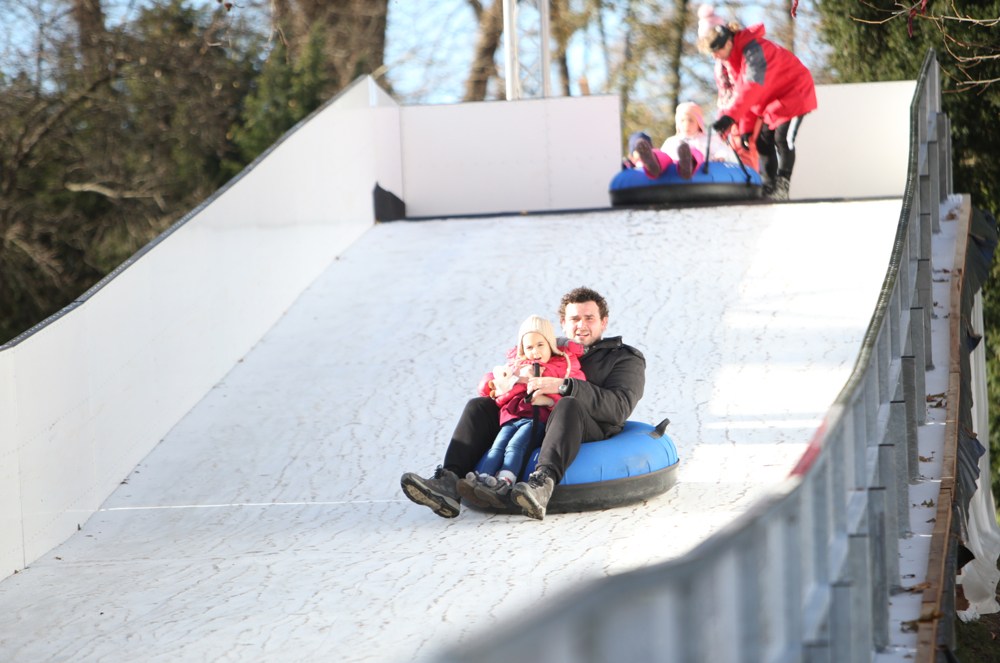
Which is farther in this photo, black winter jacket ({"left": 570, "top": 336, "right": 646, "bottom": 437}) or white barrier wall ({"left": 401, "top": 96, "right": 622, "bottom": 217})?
white barrier wall ({"left": 401, "top": 96, "right": 622, "bottom": 217})

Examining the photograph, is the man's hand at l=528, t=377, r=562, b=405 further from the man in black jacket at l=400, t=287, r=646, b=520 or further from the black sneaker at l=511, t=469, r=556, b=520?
the black sneaker at l=511, t=469, r=556, b=520

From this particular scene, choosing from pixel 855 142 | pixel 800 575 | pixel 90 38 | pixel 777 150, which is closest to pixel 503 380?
pixel 800 575

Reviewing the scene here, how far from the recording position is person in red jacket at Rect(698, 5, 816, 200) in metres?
11.2

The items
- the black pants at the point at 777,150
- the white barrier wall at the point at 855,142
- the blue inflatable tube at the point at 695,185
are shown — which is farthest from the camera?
the white barrier wall at the point at 855,142

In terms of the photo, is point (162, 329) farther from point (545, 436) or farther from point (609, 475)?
point (609, 475)

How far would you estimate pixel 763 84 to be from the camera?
11.3m

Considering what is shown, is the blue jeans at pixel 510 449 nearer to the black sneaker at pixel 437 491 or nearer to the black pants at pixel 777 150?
the black sneaker at pixel 437 491

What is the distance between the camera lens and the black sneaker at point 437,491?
562 cm

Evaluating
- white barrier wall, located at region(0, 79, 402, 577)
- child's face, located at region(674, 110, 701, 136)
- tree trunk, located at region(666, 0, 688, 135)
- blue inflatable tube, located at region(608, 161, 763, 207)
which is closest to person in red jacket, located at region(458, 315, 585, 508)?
white barrier wall, located at region(0, 79, 402, 577)

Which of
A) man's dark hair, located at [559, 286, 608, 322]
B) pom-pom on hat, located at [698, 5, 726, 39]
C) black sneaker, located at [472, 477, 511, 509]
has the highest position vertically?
pom-pom on hat, located at [698, 5, 726, 39]

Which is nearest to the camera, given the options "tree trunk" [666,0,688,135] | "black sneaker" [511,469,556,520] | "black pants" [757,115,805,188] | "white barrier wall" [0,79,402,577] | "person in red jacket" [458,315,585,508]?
"black sneaker" [511,469,556,520]

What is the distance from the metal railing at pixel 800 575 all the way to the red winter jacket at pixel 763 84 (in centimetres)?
619

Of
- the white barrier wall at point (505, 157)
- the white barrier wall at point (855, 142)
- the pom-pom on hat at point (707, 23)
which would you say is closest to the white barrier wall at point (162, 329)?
the white barrier wall at point (505, 157)

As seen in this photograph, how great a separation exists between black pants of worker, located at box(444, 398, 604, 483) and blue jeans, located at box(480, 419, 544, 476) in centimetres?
7
